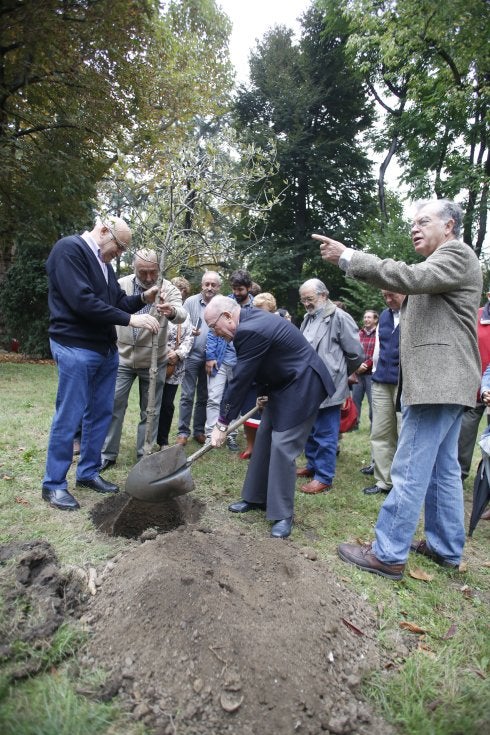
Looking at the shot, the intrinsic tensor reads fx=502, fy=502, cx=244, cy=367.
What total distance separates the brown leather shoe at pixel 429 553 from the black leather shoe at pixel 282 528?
871 mm

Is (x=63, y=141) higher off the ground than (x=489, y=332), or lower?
higher

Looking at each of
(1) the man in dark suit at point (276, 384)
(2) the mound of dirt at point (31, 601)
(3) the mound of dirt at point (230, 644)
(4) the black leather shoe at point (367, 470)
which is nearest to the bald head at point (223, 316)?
(1) the man in dark suit at point (276, 384)

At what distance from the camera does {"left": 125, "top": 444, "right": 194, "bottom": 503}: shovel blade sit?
3.50 meters

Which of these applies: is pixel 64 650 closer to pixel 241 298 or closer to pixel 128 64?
pixel 241 298

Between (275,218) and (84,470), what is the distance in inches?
695

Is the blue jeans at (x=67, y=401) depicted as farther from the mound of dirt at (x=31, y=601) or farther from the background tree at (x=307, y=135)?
the background tree at (x=307, y=135)

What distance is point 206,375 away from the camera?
20.4 feet

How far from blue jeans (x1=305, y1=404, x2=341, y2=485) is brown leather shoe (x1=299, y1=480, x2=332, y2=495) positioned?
45mm

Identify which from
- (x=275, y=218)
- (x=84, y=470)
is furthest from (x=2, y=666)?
(x=275, y=218)

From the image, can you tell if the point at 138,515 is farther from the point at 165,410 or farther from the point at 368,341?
the point at 368,341

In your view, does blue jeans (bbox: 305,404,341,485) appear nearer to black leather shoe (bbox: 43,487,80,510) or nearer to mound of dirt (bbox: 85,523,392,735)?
mound of dirt (bbox: 85,523,392,735)

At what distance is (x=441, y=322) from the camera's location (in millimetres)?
2877

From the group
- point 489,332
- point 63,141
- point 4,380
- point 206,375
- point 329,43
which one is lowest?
point 4,380

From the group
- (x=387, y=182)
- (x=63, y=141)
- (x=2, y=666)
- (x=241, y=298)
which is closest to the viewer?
(x=2, y=666)
